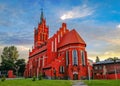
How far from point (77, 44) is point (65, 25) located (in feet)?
41.7

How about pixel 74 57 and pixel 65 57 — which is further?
pixel 65 57

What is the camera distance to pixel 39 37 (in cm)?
8288

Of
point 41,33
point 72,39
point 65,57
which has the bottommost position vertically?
point 65,57

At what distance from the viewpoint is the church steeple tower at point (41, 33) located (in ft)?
270

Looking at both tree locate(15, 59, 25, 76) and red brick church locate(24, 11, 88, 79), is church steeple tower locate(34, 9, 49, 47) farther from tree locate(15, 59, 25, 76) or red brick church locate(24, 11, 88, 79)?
red brick church locate(24, 11, 88, 79)

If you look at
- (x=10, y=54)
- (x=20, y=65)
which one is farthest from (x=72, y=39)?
(x=10, y=54)

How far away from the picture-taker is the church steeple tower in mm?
82375

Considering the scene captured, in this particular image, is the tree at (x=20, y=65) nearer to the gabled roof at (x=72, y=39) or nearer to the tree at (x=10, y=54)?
the tree at (x=10, y=54)

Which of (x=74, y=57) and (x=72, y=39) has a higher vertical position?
(x=72, y=39)

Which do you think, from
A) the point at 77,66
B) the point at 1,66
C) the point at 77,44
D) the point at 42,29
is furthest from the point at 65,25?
the point at 1,66

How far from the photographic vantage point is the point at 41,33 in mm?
83500

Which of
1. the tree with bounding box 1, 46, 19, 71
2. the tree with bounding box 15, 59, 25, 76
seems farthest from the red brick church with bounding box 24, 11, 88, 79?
the tree with bounding box 1, 46, 19, 71

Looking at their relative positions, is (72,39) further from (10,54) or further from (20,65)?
(10,54)

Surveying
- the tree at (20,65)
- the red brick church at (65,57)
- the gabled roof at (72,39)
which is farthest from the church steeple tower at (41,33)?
the gabled roof at (72,39)
